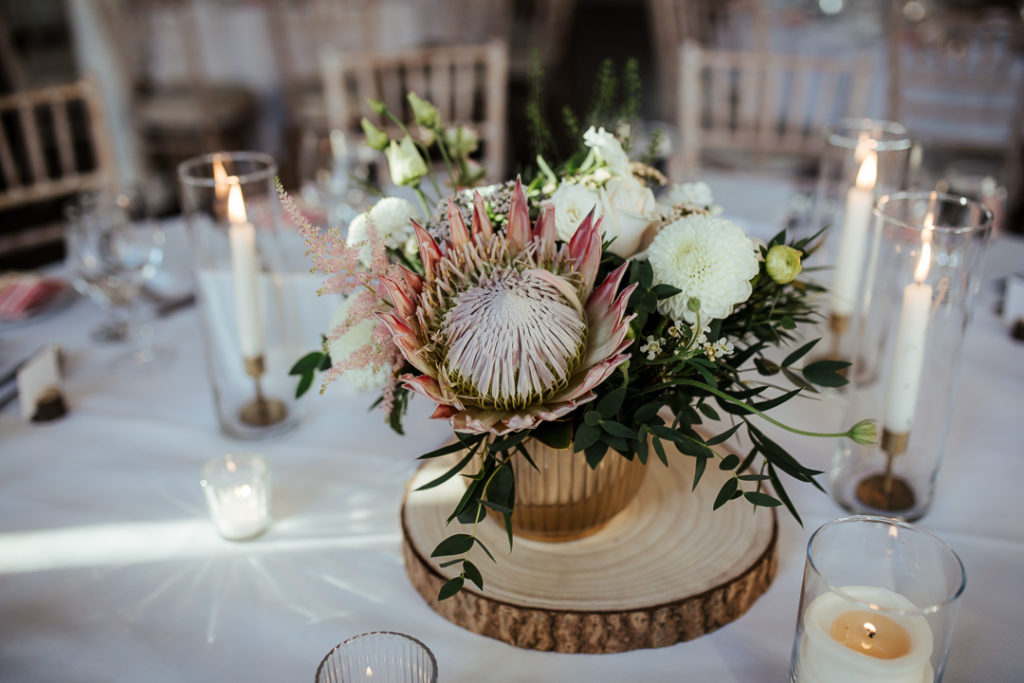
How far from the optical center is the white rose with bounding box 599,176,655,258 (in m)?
0.68

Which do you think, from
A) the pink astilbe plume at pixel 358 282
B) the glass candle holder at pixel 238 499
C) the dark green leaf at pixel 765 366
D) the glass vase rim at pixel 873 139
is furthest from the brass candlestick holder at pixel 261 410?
the glass vase rim at pixel 873 139

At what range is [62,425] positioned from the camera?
1062mm

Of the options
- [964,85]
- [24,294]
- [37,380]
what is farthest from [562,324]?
[964,85]

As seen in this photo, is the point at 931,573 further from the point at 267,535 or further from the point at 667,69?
the point at 667,69

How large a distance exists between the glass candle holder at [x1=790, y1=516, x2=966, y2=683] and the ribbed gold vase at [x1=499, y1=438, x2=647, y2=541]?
0.64ft

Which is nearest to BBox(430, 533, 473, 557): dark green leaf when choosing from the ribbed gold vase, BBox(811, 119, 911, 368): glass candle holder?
the ribbed gold vase

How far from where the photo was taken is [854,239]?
1101 millimetres

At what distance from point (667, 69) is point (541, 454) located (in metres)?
3.03

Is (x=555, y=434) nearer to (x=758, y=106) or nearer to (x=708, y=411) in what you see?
(x=708, y=411)

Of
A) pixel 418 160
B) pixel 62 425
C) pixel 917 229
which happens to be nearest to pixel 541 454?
pixel 418 160

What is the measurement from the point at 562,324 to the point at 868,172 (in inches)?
26.2

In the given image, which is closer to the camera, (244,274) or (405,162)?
(405,162)

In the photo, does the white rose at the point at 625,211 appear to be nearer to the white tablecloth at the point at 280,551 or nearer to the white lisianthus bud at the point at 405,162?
the white lisianthus bud at the point at 405,162

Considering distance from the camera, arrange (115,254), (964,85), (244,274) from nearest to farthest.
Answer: (244,274), (115,254), (964,85)
